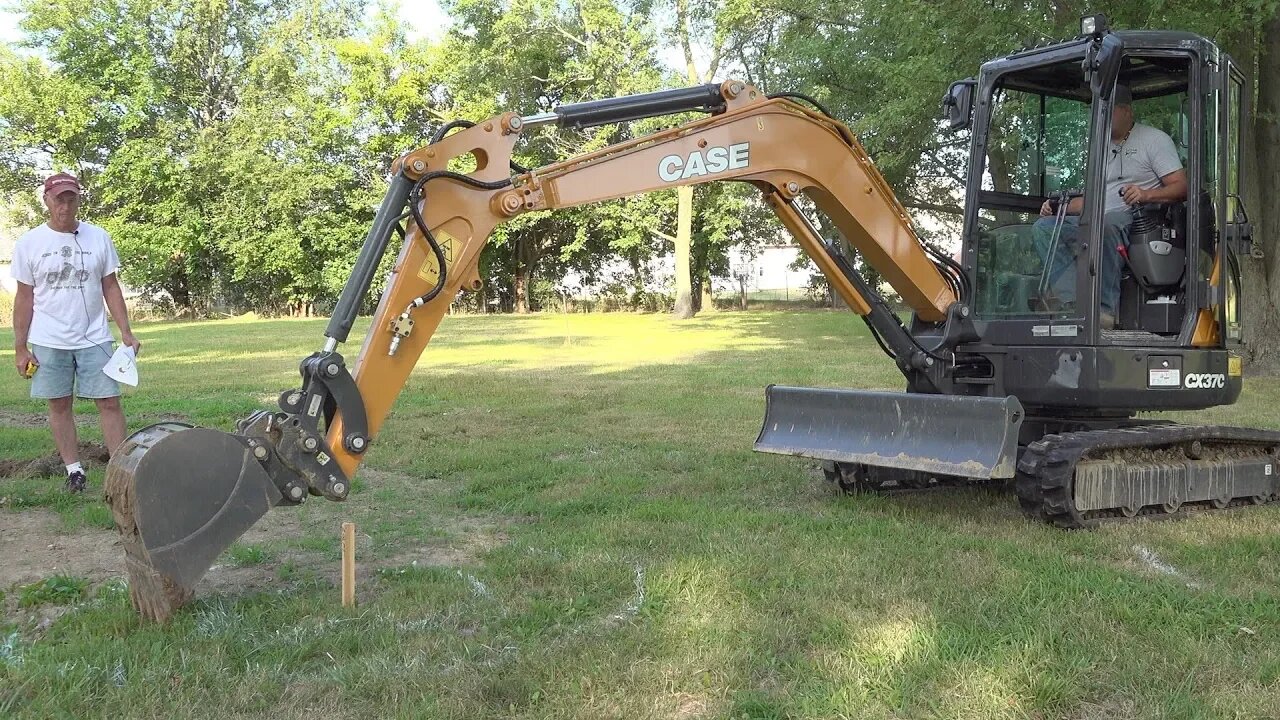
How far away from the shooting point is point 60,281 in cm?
620

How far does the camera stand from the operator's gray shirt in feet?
19.1

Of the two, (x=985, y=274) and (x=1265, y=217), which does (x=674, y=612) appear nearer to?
(x=985, y=274)

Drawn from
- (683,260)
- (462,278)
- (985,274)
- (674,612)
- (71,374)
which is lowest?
(674,612)

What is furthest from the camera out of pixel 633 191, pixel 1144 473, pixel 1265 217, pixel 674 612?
pixel 1265 217

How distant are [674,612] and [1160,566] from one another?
2464mm

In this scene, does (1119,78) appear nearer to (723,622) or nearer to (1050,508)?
(1050,508)

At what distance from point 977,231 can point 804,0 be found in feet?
56.4

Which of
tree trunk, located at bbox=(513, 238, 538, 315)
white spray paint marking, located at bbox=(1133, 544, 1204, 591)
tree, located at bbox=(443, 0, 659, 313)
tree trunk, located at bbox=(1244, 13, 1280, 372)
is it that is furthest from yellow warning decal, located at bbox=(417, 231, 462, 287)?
tree trunk, located at bbox=(513, 238, 538, 315)

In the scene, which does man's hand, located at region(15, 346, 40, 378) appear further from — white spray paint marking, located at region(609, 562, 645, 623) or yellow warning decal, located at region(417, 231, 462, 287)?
white spray paint marking, located at region(609, 562, 645, 623)

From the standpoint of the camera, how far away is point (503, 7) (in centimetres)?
3644

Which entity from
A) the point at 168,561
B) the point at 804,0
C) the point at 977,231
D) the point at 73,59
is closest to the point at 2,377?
the point at 168,561

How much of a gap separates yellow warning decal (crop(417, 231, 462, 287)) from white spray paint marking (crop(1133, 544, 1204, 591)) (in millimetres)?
3584

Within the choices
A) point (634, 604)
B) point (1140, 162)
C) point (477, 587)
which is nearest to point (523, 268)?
point (1140, 162)

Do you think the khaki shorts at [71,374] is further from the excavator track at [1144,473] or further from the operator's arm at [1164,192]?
the operator's arm at [1164,192]
